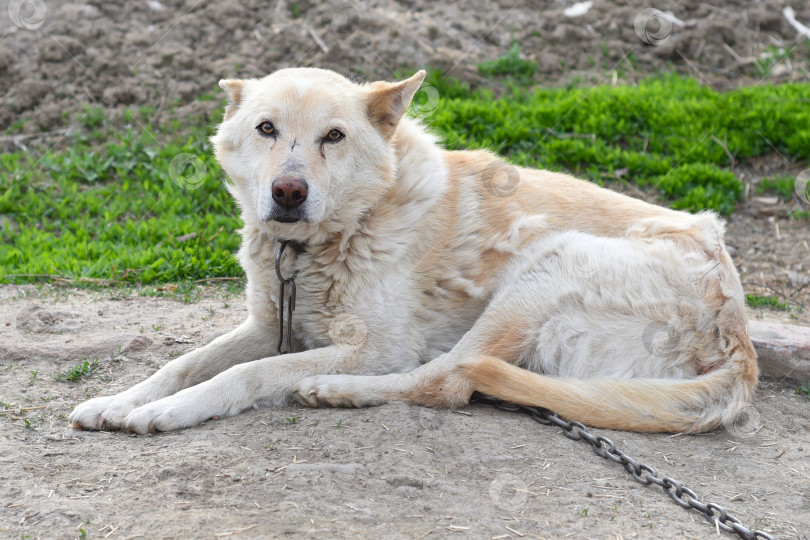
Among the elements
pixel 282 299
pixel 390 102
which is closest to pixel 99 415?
pixel 282 299

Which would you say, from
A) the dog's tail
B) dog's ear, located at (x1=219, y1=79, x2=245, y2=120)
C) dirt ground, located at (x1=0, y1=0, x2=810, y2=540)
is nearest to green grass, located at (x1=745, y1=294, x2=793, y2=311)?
dirt ground, located at (x1=0, y1=0, x2=810, y2=540)

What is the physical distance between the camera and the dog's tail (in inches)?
138

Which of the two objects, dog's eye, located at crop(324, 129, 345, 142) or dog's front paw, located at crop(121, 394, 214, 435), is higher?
dog's eye, located at crop(324, 129, 345, 142)

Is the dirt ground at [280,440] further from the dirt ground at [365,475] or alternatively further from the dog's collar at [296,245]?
the dog's collar at [296,245]

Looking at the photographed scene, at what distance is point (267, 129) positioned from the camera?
382 cm

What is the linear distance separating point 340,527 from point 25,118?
6898 millimetres

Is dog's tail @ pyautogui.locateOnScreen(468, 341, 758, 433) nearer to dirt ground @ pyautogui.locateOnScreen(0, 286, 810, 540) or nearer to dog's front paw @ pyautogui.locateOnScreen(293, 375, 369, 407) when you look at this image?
dirt ground @ pyautogui.locateOnScreen(0, 286, 810, 540)

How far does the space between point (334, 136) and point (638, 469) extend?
7.04 ft

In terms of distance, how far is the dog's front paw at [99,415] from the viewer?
3.47 meters

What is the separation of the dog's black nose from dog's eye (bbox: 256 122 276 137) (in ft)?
1.19

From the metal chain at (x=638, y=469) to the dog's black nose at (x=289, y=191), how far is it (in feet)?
4.40

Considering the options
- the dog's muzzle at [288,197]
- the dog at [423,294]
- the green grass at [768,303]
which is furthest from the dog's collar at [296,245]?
the green grass at [768,303]

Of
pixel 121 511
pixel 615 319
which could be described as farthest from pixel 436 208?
pixel 121 511

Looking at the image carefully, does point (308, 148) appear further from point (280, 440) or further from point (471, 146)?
point (471, 146)
